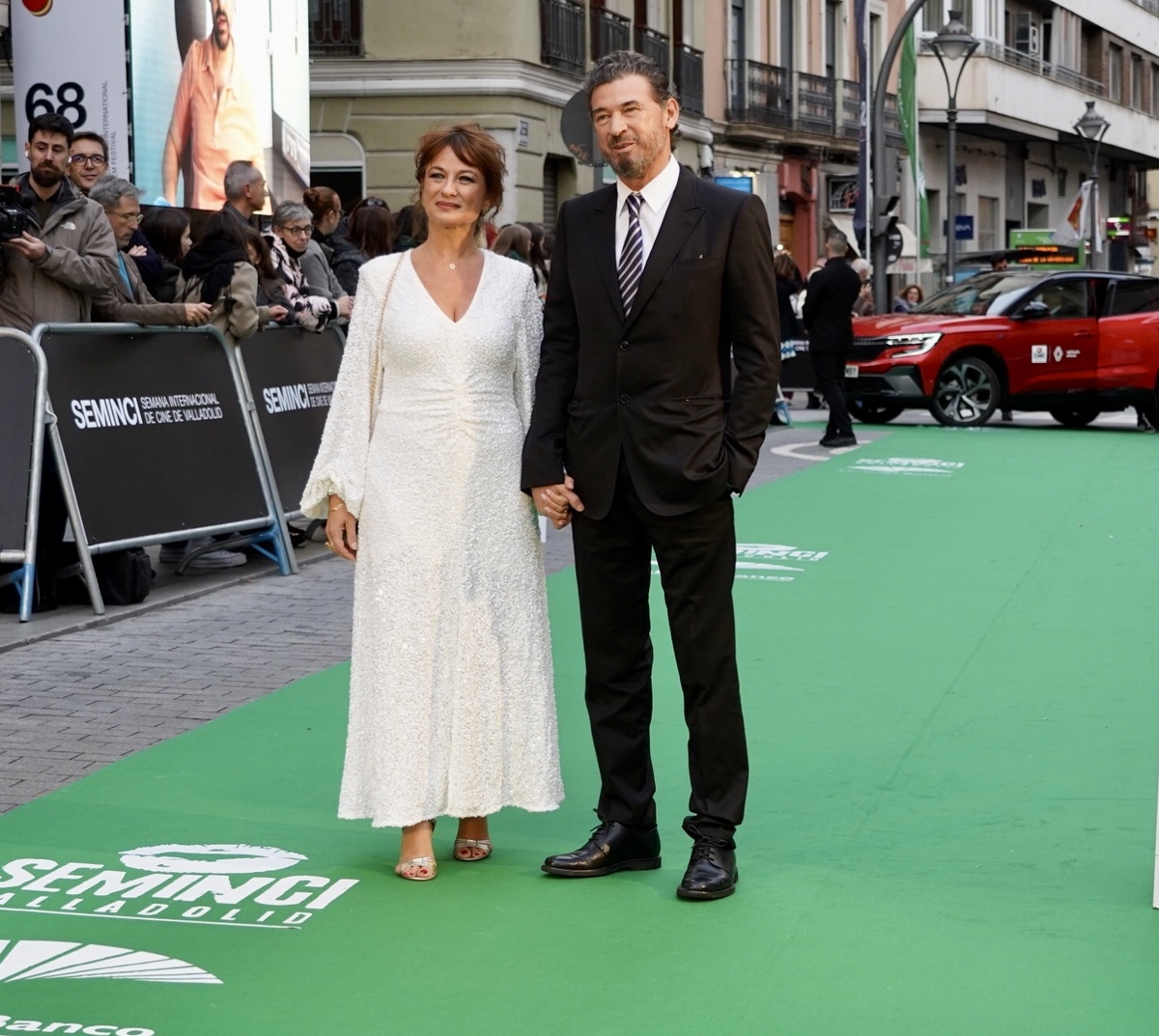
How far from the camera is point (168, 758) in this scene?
6.58 metres

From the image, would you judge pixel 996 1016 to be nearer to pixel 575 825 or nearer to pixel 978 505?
pixel 575 825

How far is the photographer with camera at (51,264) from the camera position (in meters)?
9.25

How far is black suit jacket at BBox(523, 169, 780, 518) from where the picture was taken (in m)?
4.87

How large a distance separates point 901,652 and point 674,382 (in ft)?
12.6

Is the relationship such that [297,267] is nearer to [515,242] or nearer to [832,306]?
[515,242]

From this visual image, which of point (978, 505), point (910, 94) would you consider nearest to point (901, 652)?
point (978, 505)

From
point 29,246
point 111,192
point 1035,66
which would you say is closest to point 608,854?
point 29,246

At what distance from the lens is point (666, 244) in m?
4.88

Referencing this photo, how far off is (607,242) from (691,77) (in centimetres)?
3470

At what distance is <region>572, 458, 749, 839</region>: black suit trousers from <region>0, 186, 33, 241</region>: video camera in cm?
459

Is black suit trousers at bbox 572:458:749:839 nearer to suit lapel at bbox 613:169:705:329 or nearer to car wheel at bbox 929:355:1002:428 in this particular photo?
suit lapel at bbox 613:169:705:329

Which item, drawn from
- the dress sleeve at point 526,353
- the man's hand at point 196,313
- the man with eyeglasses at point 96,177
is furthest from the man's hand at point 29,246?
the dress sleeve at point 526,353

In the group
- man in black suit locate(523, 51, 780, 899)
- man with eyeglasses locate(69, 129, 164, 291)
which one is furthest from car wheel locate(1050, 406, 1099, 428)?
man in black suit locate(523, 51, 780, 899)

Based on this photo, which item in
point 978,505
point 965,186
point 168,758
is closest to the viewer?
point 168,758
